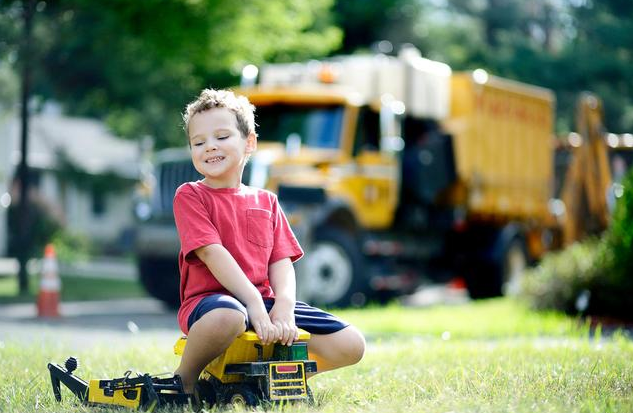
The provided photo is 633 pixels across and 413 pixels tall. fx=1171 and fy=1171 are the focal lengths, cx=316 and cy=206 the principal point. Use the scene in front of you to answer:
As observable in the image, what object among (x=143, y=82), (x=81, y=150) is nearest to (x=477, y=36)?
(x=81, y=150)

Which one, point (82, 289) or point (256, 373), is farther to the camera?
point (82, 289)

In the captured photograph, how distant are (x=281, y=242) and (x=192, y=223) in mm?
481

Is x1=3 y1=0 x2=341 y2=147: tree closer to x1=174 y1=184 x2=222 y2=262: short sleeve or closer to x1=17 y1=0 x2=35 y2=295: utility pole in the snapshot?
x1=17 y1=0 x2=35 y2=295: utility pole

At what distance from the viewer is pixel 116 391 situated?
4863 millimetres

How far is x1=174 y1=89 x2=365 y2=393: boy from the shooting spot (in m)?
4.89

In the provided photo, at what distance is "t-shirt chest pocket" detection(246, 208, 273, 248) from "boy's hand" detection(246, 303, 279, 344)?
1.35 feet

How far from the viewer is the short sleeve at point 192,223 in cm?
498

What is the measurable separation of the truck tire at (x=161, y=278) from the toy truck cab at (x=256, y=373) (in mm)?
9617

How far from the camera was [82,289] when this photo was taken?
19516mm

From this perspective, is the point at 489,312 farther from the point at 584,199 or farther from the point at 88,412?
the point at 88,412

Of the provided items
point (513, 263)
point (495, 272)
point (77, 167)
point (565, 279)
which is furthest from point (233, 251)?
point (77, 167)

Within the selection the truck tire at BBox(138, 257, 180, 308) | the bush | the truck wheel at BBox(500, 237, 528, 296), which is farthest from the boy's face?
the truck wheel at BBox(500, 237, 528, 296)

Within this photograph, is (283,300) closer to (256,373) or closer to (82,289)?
(256,373)

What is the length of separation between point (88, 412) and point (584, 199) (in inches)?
547
